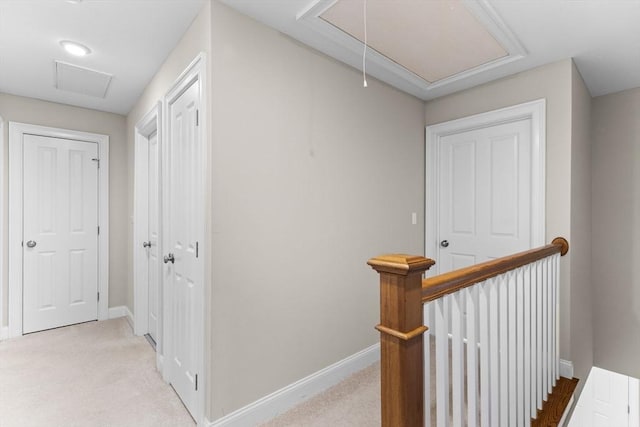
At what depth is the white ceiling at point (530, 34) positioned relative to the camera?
5.66 feet

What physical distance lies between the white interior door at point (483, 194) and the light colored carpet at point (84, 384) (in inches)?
102

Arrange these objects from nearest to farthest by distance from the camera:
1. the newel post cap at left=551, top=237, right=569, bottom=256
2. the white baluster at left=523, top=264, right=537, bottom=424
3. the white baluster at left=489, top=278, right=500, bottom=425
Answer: the white baluster at left=489, top=278, right=500, bottom=425 < the white baluster at left=523, top=264, right=537, bottom=424 < the newel post cap at left=551, top=237, right=569, bottom=256

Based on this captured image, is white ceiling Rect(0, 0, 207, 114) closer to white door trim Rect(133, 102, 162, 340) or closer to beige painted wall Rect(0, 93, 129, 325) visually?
beige painted wall Rect(0, 93, 129, 325)

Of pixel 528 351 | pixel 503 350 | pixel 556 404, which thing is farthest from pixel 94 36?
pixel 556 404

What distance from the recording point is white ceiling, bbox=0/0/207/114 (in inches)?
69.4

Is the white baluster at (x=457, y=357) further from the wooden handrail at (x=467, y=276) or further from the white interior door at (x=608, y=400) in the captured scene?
the white interior door at (x=608, y=400)

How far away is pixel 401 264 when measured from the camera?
33.7 inches

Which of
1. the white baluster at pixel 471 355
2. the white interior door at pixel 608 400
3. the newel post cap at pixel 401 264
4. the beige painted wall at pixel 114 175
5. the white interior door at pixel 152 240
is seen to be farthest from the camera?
the beige painted wall at pixel 114 175

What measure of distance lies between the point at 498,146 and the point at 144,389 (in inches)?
133

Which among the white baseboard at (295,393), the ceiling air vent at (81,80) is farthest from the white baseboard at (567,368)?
the ceiling air vent at (81,80)

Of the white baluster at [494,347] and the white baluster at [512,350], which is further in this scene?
the white baluster at [512,350]

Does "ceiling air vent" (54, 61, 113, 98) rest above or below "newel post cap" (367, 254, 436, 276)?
above

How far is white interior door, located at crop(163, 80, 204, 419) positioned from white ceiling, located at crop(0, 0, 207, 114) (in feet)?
1.35

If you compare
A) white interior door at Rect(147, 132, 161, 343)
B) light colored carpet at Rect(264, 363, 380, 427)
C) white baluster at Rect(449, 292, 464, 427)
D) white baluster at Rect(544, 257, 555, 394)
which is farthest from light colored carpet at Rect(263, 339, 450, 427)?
white interior door at Rect(147, 132, 161, 343)
